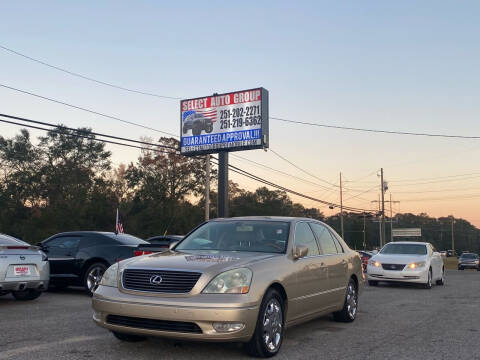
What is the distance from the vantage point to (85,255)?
39.0 ft

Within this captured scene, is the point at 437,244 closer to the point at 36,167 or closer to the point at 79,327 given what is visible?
the point at 36,167

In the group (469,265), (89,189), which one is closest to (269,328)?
(469,265)

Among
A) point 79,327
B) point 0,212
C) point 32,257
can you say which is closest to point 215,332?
point 79,327

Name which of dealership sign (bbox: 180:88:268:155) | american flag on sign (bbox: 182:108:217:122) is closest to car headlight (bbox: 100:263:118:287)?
dealership sign (bbox: 180:88:268:155)

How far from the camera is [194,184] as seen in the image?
59.9 meters

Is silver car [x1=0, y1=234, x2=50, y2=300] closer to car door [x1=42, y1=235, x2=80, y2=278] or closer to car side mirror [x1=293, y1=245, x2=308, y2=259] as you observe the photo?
car door [x1=42, y1=235, x2=80, y2=278]

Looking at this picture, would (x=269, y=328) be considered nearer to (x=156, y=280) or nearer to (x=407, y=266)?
(x=156, y=280)

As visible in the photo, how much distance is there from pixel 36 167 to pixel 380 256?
4934 cm

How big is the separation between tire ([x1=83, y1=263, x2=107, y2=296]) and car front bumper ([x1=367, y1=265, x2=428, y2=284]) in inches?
330

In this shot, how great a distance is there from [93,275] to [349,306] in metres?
6.14

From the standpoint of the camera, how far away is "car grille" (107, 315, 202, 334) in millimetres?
5195

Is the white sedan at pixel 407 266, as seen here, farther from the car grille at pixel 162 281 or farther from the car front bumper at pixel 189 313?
the car grille at pixel 162 281

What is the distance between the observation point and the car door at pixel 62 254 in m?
12.0

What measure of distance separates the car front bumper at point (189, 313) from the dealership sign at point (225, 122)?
73.6 feet
